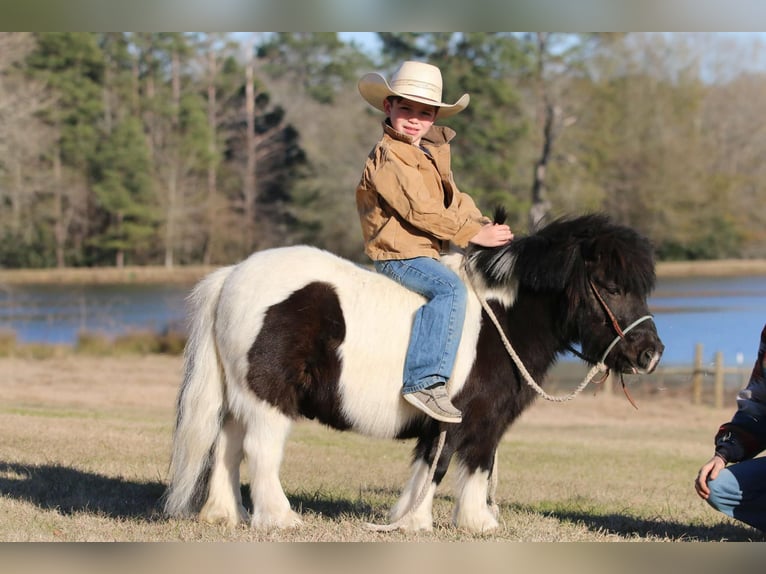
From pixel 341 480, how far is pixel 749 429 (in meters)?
3.92

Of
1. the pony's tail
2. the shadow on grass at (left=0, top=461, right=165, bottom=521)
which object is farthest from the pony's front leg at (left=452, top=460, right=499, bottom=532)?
the shadow on grass at (left=0, top=461, right=165, bottom=521)

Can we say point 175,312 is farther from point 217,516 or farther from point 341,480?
point 217,516

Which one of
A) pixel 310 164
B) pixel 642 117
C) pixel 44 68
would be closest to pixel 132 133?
pixel 44 68

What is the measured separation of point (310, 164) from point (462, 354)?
29.7 m

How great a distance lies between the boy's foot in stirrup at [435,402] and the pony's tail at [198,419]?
4.12 feet

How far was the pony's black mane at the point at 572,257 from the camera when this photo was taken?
539 centimetres

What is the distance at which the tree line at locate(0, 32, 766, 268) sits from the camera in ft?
108

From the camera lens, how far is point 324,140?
34.7m

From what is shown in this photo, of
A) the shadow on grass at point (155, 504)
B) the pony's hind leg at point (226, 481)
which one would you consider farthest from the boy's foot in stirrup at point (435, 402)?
the pony's hind leg at point (226, 481)

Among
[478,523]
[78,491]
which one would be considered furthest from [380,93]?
[78,491]

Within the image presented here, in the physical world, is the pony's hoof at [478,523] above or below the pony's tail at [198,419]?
below

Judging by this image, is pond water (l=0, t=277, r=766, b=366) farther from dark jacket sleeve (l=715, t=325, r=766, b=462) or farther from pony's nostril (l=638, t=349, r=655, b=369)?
pony's nostril (l=638, t=349, r=655, b=369)

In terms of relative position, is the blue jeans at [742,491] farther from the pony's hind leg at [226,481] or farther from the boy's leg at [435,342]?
the pony's hind leg at [226,481]

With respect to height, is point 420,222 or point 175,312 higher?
point 420,222
